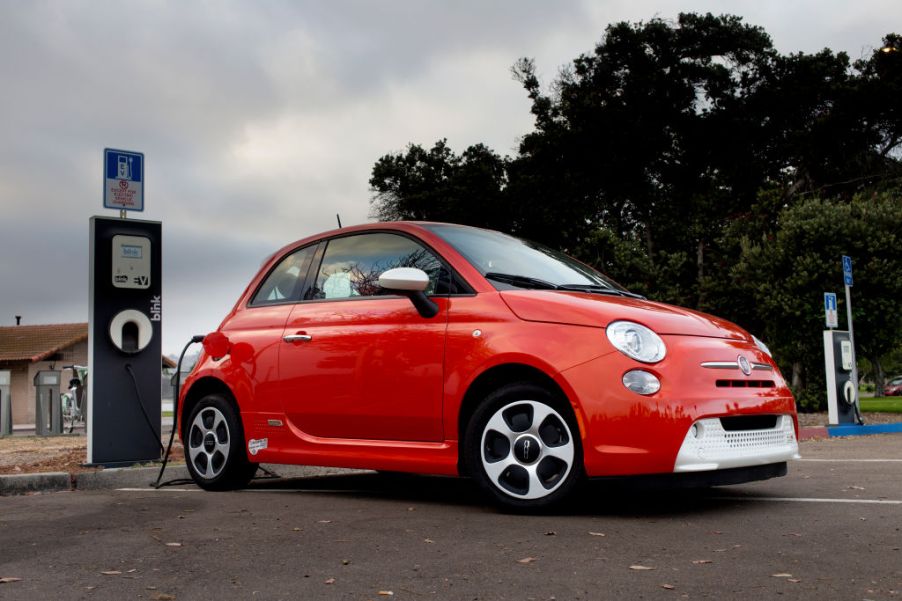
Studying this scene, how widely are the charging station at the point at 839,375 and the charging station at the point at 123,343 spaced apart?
31.2 ft

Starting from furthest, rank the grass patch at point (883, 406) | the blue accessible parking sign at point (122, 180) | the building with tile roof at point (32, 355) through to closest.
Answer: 1. the building with tile roof at point (32, 355)
2. the grass patch at point (883, 406)
3. the blue accessible parking sign at point (122, 180)

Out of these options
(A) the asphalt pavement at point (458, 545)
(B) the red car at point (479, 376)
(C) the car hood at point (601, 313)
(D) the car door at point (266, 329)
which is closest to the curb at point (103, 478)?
(A) the asphalt pavement at point (458, 545)

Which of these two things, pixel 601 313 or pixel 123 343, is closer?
pixel 601 313

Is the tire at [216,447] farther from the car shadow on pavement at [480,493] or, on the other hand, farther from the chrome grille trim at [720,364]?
the chrome grille trim at [720,364]

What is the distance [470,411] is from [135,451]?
4195 mm

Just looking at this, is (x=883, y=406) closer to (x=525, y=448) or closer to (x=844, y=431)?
(x=844, y=431)

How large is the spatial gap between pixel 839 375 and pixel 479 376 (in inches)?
406

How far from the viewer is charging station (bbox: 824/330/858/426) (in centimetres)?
1398

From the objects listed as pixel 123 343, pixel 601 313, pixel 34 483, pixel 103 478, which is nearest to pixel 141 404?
pixel 123 343

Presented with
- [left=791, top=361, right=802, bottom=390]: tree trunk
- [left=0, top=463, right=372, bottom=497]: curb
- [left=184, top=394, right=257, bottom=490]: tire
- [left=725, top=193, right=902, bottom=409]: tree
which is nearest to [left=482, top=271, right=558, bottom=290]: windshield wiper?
[left=184, top=394, right=257, bottom=490]: tire

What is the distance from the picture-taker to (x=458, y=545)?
434 centimetres

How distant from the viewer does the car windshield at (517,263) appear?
576 centimetres

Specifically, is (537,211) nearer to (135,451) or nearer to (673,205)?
(673,205)

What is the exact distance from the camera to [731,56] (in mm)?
31203
